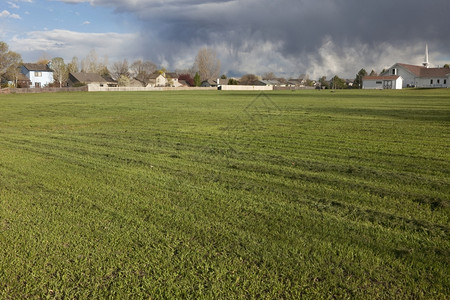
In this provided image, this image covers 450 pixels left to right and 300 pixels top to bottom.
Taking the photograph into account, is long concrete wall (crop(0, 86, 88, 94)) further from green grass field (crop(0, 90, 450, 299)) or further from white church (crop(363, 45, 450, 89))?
white church (crop(363, 45, 450, 89))

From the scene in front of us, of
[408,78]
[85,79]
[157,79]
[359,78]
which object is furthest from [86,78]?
[408,78]

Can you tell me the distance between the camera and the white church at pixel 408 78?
87688 mm

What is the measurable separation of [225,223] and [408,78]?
101013 millimetres

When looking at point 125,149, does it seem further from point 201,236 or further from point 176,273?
point 176,273

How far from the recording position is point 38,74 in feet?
332

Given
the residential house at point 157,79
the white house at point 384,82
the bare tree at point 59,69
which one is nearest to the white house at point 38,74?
the bare tree at point 59,69

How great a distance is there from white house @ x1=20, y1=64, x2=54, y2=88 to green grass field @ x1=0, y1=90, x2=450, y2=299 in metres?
105

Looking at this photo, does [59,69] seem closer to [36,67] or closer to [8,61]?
[36,67]

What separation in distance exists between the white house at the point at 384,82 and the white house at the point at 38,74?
87.4 metres

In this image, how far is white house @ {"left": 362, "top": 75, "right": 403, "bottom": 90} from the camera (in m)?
87.7

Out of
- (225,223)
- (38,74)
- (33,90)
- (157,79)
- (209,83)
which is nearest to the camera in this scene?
(225,223)

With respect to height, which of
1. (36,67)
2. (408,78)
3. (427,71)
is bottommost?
(408,78)

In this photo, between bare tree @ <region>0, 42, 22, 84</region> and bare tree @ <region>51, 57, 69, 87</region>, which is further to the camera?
bare tree @ <region>51, 57, 69, 87</region>

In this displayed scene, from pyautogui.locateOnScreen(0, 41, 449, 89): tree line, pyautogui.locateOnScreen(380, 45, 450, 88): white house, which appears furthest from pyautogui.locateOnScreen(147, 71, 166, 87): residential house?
pyautogui.locateOnScreen(380, 45, 450, 88): white house
